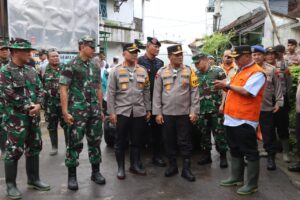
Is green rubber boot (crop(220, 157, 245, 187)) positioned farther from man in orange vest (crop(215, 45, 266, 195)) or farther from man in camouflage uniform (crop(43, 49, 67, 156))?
man in camouflage uniform (crop(43, 49, 67, 156))

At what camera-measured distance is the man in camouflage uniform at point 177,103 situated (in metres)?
5.45

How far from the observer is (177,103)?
5.44 m

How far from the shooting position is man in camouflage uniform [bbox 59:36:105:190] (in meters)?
4.91

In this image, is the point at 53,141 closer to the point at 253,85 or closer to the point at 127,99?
the point at 127,99

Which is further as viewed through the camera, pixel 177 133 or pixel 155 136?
pixel 155 136

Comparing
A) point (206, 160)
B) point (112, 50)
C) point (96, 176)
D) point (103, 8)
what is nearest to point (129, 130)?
point (96, 176)

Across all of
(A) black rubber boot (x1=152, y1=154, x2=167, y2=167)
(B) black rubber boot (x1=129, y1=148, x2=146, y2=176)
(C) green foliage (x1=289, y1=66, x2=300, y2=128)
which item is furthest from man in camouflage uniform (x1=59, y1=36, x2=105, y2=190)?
(C) green foliage (x1=289, y1=66, x2=300, y2=128)

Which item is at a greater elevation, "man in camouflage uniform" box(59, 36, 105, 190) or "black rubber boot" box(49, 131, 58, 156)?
"man in camouflage uniform" box(59, 36, 105, 190)

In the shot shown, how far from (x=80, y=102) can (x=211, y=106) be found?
7.36ft

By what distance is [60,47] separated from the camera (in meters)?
13.2

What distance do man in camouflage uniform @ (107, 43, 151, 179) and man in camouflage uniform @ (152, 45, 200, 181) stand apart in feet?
0.85

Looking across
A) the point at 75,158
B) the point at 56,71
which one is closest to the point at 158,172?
the point at 75,158

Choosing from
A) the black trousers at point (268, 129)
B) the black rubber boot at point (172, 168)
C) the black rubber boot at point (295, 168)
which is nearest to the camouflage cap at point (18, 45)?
the black rubber boot at point (172, 168)

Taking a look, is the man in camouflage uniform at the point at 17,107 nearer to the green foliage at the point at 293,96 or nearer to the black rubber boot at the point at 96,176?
the black rubber boot at the point at 96,176
